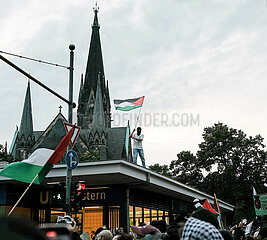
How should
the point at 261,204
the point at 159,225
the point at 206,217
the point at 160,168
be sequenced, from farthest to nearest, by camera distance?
the point at 160,168 → the point at 261,204 → the point at 159,225 → the point at 206,217

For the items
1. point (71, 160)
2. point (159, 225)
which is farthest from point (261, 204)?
point (159, 225)

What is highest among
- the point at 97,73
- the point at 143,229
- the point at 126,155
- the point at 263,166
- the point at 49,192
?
the point at 97,73

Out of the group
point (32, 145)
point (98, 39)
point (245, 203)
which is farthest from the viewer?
point (98, 39)

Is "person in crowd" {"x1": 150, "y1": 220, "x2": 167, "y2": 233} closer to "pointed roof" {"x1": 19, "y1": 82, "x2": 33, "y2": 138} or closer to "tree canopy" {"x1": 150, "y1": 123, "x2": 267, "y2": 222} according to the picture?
"tree canopy" {"x1": 150, "y1": 123, "x2": 267, "y2": 222}

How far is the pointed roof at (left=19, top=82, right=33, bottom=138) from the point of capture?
3664 inches

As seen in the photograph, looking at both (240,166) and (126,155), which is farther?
(126,155)

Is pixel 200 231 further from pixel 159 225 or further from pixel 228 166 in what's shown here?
pixel 228 166

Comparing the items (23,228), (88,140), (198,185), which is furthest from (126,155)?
(23,228)

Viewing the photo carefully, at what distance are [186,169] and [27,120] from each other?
1810 inches

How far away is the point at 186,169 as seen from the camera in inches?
2447

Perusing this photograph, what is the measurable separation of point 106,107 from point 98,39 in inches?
788

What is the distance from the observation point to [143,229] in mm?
6879

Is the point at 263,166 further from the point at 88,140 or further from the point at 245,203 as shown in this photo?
the point at 88,140

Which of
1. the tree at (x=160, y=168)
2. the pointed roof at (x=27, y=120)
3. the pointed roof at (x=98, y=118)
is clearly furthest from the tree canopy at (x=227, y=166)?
the pointed roof at (x=27, y=120)
